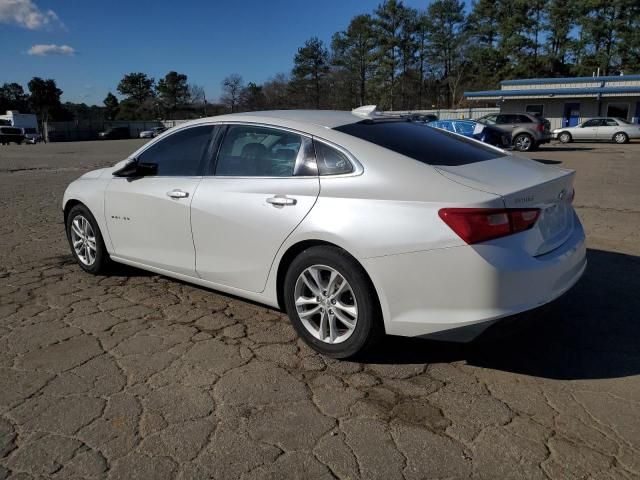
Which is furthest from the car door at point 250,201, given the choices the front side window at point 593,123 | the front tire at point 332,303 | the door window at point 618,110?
the door window at point 618,110

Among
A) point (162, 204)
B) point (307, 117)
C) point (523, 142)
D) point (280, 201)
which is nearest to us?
point (280, 201)

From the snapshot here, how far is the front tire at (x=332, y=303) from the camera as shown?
316 cm

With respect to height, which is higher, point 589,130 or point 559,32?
point 559,32

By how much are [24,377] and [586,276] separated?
4.65 metres

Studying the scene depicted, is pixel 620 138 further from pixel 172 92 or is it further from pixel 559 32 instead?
pixel 172 92

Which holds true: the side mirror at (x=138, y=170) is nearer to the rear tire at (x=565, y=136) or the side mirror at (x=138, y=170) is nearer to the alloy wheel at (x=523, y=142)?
the alloy wheel at (x=523, y=142)

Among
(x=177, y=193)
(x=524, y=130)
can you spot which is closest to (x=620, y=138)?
(x=524, y=130)

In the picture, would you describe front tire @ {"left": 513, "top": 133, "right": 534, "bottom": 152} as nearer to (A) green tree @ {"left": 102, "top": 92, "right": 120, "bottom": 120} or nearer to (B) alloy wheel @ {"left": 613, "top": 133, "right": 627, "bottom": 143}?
(B) alloy wheel @ {"left": 613, "top": 133, "right": 627, "bottom": 143}

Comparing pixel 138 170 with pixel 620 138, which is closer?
pixel 138 170

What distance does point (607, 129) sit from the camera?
30094mm

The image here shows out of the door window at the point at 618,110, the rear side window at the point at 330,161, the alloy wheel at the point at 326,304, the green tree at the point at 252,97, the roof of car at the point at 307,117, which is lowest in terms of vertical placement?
the alloy wheel at the point at 326,304

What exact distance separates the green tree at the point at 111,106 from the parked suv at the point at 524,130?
9818cm

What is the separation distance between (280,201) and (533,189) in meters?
1.54

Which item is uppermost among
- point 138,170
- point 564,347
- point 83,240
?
point 138,170
